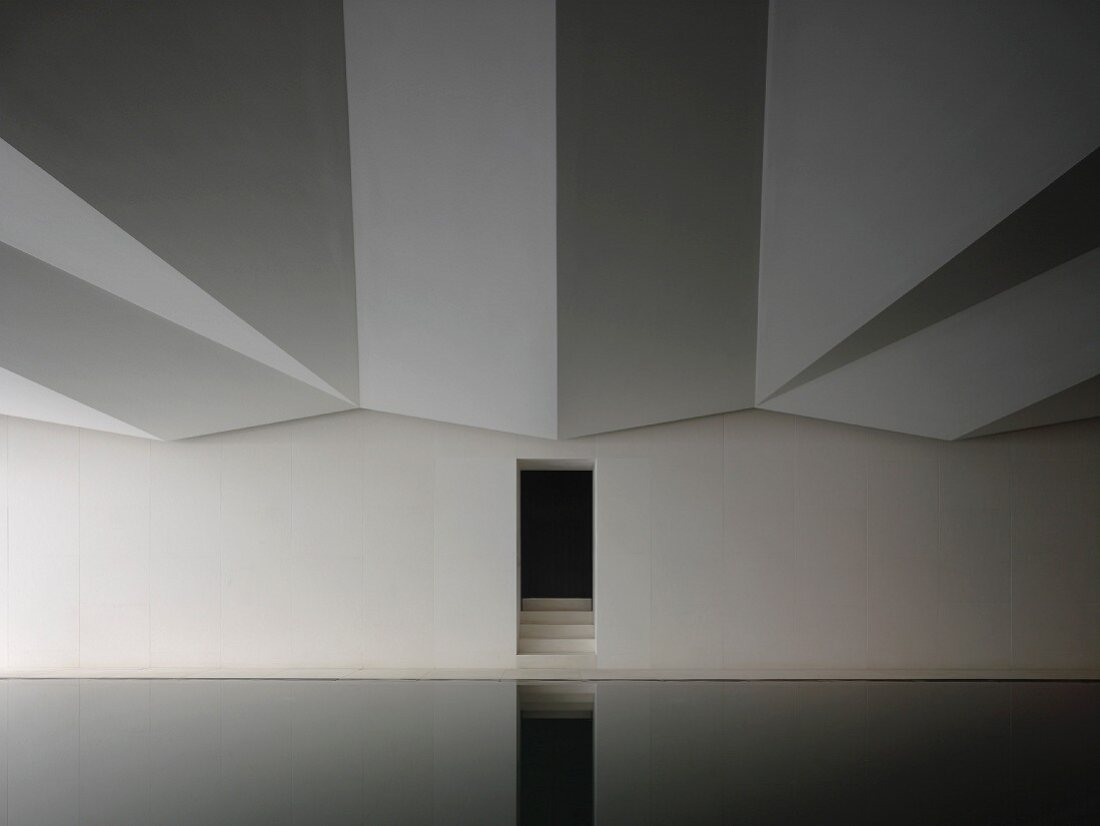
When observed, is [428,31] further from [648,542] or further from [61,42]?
[648,542]

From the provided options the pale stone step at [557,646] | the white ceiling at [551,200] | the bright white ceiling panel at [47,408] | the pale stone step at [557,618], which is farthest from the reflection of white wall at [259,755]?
the pale stone step at [557,618]

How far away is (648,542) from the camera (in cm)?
1203

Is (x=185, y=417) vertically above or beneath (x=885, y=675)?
above

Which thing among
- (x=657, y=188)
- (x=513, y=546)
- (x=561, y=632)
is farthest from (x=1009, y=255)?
(x=561, y=632)

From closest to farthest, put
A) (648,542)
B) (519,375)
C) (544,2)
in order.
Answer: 1. (544,2)
2. (519,375)
3. (648,542)

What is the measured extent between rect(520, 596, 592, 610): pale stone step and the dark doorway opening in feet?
0.60

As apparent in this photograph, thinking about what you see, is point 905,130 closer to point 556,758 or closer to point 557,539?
point 556,758

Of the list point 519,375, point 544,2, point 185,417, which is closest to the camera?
point 544,2

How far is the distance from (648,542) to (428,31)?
7501mm

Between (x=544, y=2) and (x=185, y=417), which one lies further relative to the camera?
(x=185, y=417)

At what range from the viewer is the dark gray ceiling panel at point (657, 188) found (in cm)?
613

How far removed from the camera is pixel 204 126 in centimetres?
559

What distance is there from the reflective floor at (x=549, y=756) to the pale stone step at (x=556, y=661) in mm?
1842

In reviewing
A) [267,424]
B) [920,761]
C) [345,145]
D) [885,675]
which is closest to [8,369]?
[267,424]
